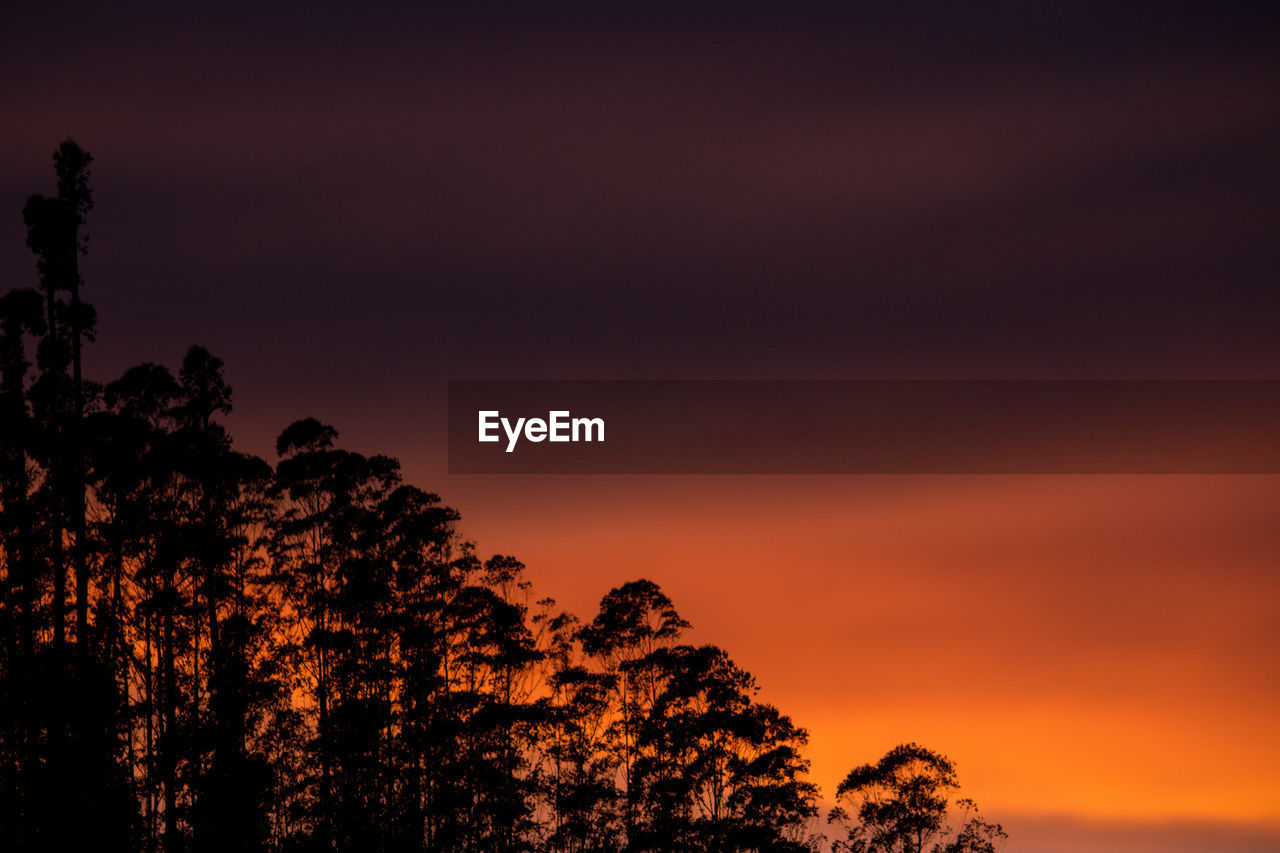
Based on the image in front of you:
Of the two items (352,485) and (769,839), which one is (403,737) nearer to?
(352,485)

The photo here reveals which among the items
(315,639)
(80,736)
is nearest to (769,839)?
(315,639)

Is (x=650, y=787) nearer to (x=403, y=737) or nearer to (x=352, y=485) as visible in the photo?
(x=403, y=737)

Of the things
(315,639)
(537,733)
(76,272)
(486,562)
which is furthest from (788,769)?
(76,272)

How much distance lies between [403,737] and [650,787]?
43.6 ft

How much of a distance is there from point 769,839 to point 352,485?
27.6 m

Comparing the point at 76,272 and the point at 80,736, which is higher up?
the point at 76,272

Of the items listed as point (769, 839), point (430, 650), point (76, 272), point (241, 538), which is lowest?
point (769, 839)

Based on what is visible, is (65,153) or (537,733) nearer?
(65,153)

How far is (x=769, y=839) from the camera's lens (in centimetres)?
7650

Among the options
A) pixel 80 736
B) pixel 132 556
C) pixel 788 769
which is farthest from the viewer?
pixel 788 769

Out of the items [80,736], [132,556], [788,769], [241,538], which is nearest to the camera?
[80,736]

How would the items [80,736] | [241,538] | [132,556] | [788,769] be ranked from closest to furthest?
[80,736] < [132,556] < [241,538] < [788,769]

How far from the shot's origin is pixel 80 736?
172ft

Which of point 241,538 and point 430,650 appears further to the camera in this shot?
point 430,650
